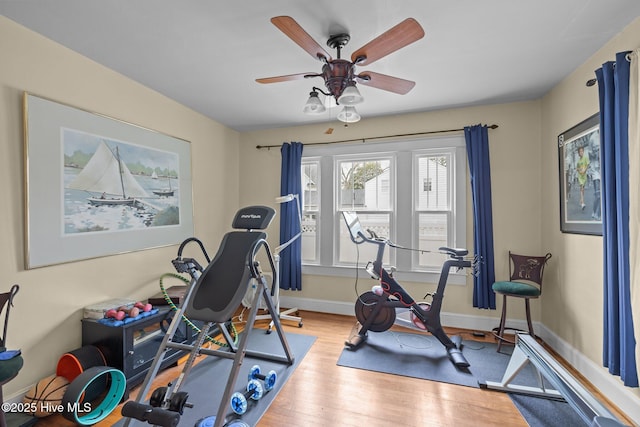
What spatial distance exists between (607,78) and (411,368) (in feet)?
8.56

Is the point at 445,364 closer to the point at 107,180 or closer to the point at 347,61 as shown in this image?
the point at 347,61

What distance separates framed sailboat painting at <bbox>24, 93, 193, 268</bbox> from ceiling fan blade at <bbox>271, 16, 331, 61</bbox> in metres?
1.90

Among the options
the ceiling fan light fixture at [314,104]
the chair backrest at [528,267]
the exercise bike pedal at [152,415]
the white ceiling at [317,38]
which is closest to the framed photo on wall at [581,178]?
the chair backrest at [528,267]

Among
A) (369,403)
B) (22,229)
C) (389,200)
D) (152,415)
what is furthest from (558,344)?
(22,229)

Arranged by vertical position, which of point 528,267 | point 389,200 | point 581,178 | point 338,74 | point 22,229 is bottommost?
point 528,267

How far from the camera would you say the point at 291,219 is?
401cm

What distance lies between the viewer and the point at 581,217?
2.46m

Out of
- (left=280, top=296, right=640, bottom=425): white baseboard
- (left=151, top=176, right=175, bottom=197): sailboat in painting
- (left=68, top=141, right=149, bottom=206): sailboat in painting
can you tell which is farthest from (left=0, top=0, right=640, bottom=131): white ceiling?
(left=280, top=296, right=640, bottom=425): white baseboard

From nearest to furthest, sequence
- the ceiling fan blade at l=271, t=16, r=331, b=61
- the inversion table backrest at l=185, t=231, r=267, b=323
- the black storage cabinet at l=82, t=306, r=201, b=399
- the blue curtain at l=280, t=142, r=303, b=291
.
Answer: the ceiling fan blade at l=271, t=16, r=331, b=61, the inversion table backrest at l=185, t=231, r=267, b=323, the black storage cabinet at l=82, t=306, r=201, b=399, the blue curtain at l=280, t=142, r=303, b=291

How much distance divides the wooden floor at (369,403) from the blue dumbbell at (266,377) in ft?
0.32

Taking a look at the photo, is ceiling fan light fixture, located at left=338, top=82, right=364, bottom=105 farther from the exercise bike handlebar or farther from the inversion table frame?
the exercise bike handlebar

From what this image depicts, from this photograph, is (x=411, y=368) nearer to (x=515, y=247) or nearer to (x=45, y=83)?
(x=515, y=247)

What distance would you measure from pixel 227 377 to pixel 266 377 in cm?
42

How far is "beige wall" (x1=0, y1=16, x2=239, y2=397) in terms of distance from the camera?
1927 mm
